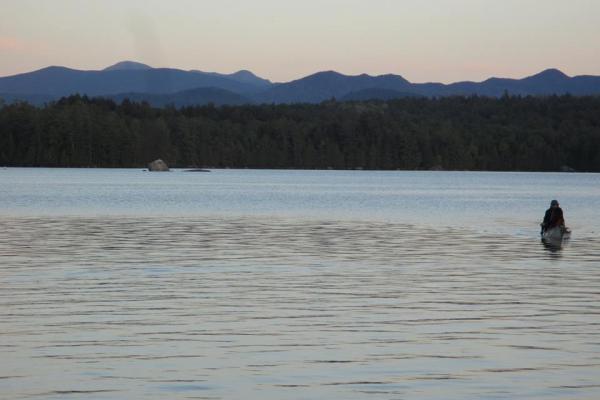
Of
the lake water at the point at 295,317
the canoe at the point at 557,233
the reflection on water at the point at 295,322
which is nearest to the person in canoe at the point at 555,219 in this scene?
the canoe at the point at 557,233

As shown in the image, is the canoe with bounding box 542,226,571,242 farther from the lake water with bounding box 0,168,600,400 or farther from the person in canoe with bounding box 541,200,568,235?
the lake water with bounding box 0,168,600,400

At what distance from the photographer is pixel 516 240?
51344mm

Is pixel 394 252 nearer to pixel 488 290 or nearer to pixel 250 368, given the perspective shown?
pixel 488 290

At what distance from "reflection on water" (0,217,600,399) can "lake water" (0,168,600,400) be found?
0.16 ft

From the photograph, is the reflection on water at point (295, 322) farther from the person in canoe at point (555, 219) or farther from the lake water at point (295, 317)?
the person in canoe at point (555, 219)

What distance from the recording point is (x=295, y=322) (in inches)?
909

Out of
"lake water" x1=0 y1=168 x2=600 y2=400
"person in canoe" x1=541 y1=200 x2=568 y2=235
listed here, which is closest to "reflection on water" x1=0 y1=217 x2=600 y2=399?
"lake water" x1=0 y1=168 x2=600 y2=400

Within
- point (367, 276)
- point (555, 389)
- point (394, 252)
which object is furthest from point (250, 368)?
point (394, 252)

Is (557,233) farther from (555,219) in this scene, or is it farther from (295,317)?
(295,317)

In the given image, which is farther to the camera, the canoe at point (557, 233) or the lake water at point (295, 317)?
the canoe at point (557, 233)

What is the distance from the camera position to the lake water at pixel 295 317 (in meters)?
17.1

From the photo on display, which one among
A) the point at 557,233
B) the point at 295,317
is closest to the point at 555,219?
the point at 557,233

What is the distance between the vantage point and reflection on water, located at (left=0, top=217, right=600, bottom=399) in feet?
56.1

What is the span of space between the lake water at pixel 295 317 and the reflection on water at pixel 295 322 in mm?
50
